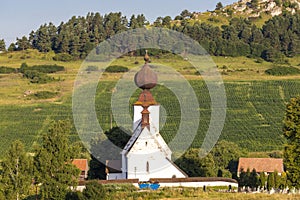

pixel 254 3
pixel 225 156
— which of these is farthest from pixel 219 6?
pixel 225 156

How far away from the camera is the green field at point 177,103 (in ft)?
253

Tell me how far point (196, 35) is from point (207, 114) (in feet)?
162

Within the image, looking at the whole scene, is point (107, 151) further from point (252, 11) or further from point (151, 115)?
point (252, 11)

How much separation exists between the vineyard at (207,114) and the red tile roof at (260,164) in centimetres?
1014

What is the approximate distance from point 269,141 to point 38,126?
25.1 metres

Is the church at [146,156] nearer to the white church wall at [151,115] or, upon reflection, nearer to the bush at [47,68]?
the white church wall at [151,115]

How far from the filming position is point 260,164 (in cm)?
6072

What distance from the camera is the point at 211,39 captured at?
440 ft

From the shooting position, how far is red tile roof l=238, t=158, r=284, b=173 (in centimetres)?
5917

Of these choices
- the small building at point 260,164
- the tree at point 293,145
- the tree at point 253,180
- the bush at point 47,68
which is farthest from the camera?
the bush at point 47,68

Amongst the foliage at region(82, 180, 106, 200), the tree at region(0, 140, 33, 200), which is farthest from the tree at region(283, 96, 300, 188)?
the tree at region(0, 140, 33, 200)

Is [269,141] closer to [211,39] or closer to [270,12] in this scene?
Result: [211,39]

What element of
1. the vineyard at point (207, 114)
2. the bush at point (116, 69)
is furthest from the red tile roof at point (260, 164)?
the bush at point (116, 69)

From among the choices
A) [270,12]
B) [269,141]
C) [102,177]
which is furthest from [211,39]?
[102,177]
